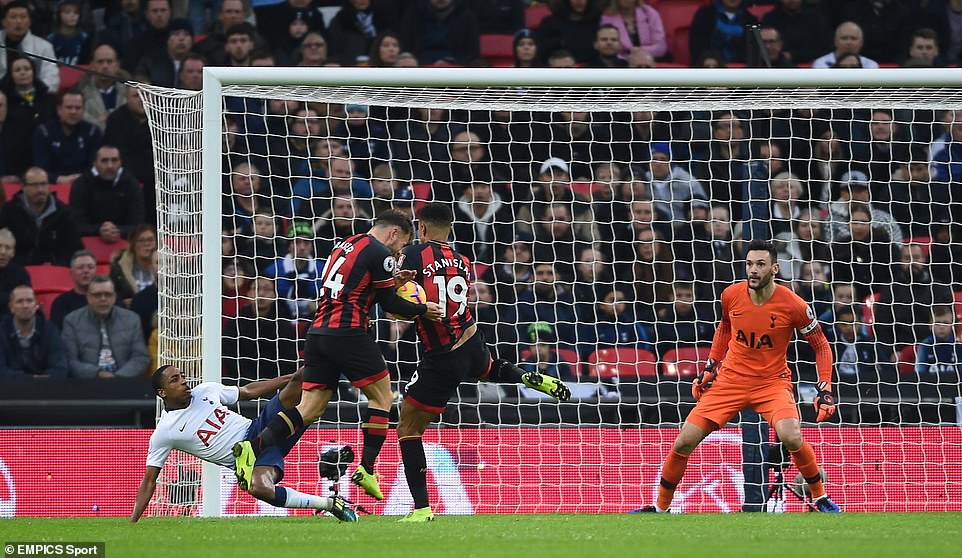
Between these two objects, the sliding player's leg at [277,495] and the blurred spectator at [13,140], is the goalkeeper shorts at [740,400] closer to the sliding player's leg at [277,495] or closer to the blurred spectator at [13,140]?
the sliding player's leg at [277,495]

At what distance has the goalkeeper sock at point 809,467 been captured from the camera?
9062 mm

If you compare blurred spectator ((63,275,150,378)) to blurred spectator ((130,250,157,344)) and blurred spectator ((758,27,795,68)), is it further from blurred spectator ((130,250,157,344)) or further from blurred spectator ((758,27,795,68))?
blurred spectator ((758,27,795,68))

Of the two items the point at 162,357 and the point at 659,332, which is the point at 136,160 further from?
the point at 659,332

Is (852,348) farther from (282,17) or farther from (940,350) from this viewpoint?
(282,17)

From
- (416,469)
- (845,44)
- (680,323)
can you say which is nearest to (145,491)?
(416,469)

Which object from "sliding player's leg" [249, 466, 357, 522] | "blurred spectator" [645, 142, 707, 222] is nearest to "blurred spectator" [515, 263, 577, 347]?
"blurred spectator" [645, 142, 707, 222]

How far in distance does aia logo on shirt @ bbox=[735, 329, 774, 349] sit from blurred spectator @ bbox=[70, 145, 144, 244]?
637 centimetres

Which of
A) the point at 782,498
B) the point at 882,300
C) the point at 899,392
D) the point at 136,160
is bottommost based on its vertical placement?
the point at 782,498

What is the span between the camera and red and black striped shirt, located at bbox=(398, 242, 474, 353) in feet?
28.5

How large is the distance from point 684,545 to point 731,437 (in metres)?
4.10

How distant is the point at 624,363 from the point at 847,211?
9.00ft

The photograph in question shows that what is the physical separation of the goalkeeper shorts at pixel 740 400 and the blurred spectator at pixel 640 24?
20.9 ft

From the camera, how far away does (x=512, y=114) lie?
1235 centimetres

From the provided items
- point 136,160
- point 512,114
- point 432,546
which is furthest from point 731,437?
point 136,160
